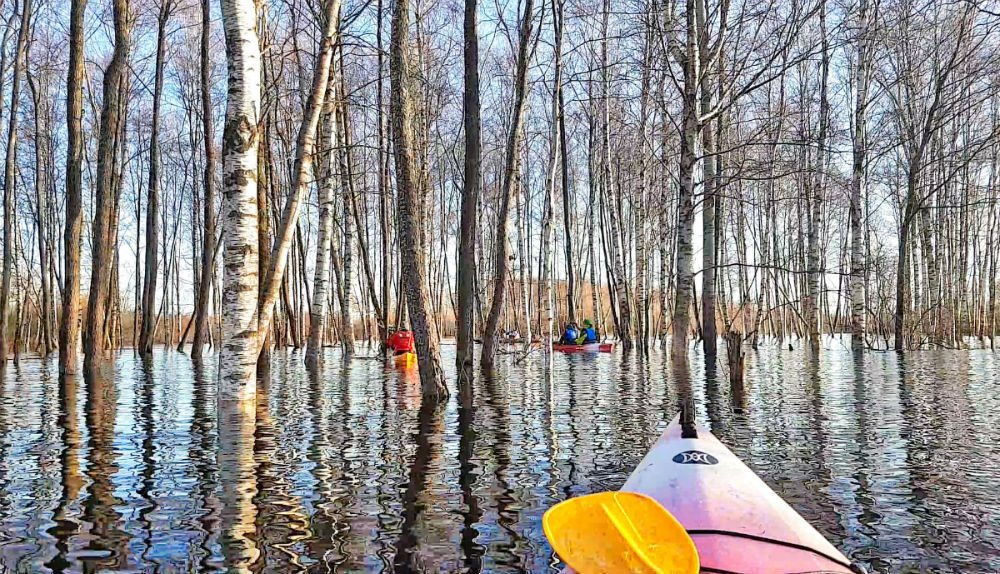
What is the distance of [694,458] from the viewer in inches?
123

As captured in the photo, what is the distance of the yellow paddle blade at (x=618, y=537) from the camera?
2.33 meters

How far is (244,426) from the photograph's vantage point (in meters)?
6.66

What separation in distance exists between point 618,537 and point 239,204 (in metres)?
5.23

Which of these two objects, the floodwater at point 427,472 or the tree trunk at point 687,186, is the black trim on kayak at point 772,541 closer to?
the floodwater at point 427,472

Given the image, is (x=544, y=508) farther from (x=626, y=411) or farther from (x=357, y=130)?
(x=357, y=130)

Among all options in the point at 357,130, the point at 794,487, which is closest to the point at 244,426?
the point at 794,487

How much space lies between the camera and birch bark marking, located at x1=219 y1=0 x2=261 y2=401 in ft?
21.6

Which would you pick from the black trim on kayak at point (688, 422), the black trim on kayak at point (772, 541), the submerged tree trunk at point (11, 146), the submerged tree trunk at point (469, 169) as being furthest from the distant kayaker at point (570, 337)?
the black trim on kayak at point (772, 541)

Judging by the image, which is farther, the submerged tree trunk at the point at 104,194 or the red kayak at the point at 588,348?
the red kayak at the point at 588,348

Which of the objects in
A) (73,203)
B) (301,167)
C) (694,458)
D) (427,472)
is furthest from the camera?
(73,203)

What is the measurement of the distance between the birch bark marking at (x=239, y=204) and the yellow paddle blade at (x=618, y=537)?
4859 mm

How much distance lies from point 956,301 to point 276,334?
29.2 m

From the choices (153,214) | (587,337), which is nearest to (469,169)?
(587,337)

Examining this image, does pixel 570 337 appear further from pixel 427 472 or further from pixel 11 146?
pixel 427 472
